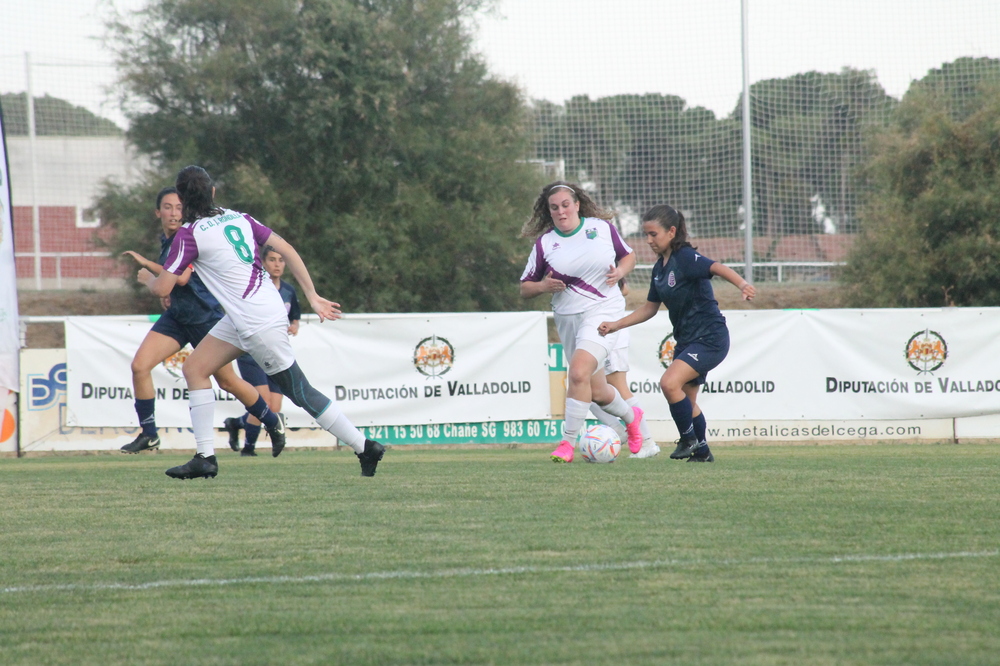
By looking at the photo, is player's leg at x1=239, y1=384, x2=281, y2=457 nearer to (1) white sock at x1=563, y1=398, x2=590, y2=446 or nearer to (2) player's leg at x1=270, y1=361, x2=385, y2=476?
(1) white sock at x1=563, y1=398, x2=590, y2=446

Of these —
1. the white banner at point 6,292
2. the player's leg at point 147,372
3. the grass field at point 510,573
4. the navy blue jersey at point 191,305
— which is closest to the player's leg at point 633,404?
the grass field at point 510,573

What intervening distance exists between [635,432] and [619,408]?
0.32 metres

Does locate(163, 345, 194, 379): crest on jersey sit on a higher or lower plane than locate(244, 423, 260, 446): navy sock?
higher

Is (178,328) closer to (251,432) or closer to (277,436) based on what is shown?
(277,436)

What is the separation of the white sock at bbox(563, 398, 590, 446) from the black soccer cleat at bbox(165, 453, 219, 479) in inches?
110

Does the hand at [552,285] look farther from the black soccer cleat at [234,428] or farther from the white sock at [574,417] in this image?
the black soccer cleat at [234,428]

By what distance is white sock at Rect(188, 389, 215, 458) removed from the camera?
700cm

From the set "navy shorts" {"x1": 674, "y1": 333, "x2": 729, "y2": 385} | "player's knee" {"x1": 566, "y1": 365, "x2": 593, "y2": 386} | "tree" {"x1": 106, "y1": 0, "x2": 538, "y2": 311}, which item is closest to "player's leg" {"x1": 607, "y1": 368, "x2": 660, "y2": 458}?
"player's knee" {"x1": 566, "y1": 365, "x2": 593, "y2": 386}

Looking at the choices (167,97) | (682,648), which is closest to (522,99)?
(167,97)

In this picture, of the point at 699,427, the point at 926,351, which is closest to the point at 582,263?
the point at 699,427

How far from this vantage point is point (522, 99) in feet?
83.0

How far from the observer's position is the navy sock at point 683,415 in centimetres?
823

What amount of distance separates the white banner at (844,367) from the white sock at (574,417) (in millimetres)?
3988

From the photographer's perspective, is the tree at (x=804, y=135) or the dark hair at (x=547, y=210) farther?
the tree at (x=804, y=135)
